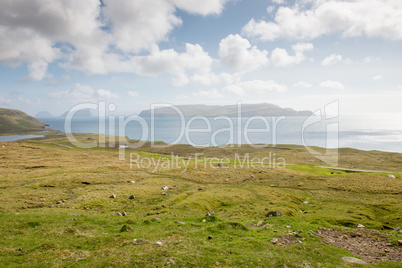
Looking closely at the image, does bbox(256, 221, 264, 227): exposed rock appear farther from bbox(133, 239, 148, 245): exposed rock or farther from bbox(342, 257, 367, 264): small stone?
bbox(133, 239, 148, 245): exposed rock

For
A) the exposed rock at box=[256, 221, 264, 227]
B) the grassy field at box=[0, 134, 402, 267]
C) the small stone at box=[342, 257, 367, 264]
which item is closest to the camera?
the grassy field at box=[0, 134, 402, 267]

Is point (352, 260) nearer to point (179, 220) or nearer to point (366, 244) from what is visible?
point (366, 244)

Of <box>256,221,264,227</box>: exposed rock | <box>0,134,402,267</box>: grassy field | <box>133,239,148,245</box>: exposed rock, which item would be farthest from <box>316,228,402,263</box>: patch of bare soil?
<box>133,239,148,245</box>: exposed rock

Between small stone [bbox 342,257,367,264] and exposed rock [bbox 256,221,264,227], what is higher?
small stone [bbox 342,257,367,264]

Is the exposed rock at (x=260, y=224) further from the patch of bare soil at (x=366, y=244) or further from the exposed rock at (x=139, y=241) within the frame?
the exposed rock at (x=139, y=241)

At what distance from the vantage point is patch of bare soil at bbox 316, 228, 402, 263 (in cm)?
1714

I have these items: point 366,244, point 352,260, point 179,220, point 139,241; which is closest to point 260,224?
point 179,220

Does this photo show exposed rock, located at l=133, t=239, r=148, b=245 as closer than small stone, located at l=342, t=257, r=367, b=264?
No

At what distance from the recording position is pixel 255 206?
36750 mm

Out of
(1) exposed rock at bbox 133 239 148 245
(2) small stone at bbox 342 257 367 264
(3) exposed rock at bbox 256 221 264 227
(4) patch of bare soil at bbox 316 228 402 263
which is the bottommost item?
(3) exposed rock at bbox 256 221 264 227

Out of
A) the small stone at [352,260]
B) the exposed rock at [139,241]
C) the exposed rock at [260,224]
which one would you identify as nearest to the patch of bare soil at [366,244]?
the small stone at [352,260]

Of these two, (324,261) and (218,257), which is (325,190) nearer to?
(324,261)

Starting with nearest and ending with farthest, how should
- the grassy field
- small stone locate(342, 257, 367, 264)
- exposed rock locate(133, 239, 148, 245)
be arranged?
the grassy field → small stone locate(342, 257, 367, 264) → exposed rock locate(133, 239, 148, 245)

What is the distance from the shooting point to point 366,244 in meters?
19.8
